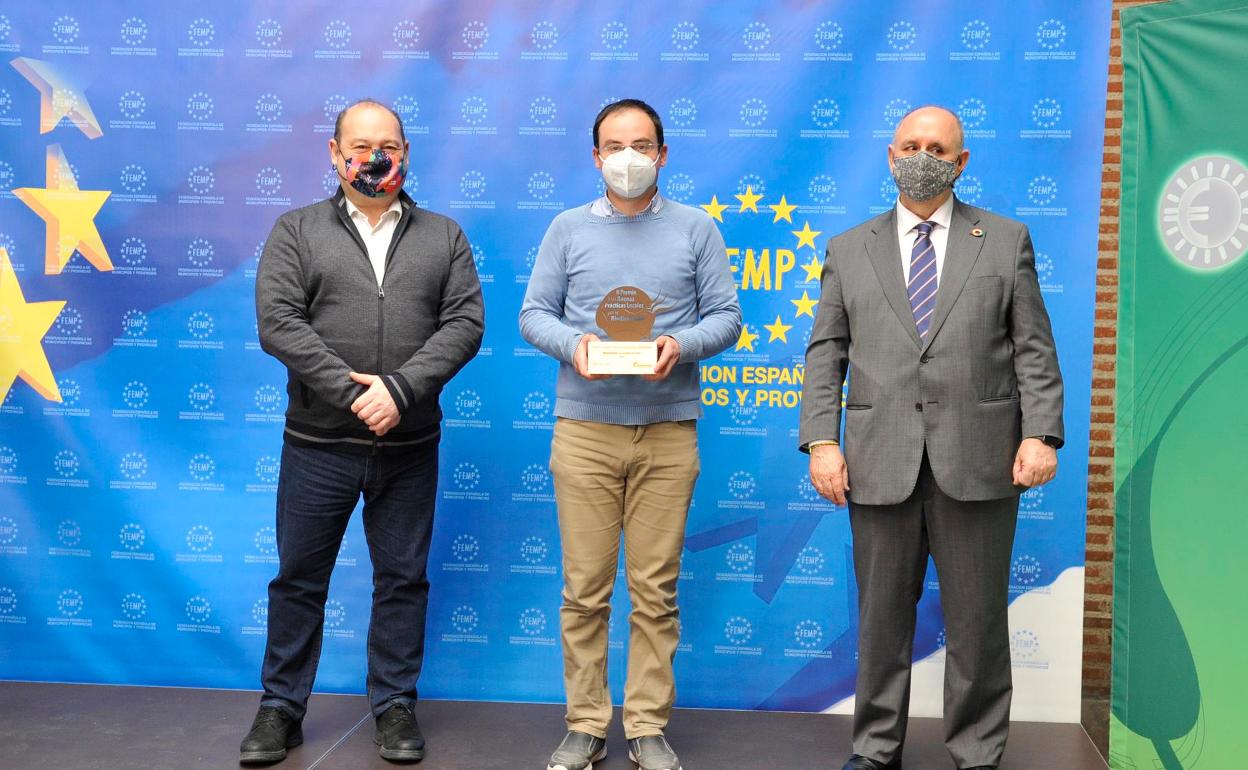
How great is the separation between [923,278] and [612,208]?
0.79 metres

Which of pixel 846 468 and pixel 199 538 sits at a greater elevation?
pixel 846 468

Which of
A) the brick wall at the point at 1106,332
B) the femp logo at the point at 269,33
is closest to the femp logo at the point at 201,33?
the femp logo at the point at 269,33

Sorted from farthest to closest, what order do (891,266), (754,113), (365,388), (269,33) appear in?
(269,33) → (754,113) → (365,388) → (891,266)

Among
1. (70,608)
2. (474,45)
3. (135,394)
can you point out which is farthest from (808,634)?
(70,608)

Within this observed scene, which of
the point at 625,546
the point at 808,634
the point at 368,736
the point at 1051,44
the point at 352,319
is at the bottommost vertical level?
the point at 368,736

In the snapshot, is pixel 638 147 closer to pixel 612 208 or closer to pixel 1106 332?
pixel 612 208

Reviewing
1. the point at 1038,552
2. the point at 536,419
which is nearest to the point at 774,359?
the point at 536,419

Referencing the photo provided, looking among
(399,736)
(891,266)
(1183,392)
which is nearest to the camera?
(1183,392)

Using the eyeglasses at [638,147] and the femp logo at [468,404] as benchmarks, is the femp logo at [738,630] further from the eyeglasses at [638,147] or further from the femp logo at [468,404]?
the eyeglasses at [638,147]

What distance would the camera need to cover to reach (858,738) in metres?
2.74

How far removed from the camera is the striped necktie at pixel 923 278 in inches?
101

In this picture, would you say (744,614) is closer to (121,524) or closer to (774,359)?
(774,359)

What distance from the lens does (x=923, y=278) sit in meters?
2.60

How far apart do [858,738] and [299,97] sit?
2534mm
